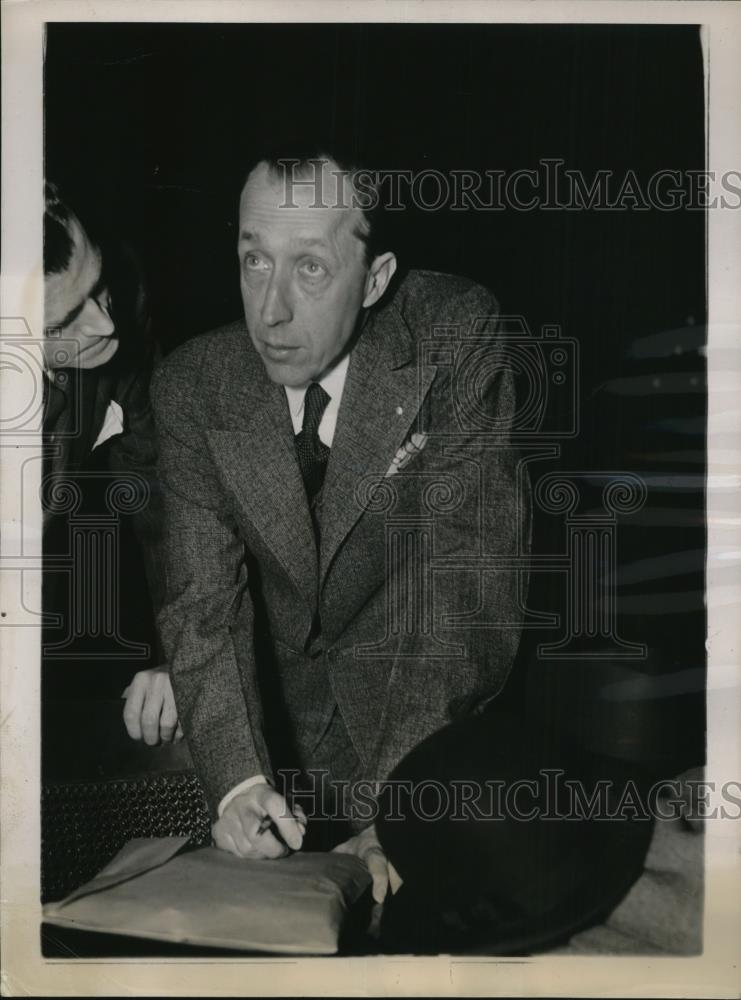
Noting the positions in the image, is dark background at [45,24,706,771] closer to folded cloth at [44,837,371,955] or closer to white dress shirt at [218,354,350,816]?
white dress shirt at [218,354,350,816]

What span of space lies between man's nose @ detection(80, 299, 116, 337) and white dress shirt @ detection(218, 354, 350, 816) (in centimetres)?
31

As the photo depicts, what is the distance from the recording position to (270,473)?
5.15 feet

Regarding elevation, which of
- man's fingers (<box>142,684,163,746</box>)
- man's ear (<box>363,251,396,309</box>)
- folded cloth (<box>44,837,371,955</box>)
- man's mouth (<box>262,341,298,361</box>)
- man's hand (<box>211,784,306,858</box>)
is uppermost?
man's ear (<box>363,251,396,309</box>)

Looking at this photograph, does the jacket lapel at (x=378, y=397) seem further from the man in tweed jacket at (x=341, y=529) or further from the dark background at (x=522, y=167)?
the dark background at (x=522, y=167)

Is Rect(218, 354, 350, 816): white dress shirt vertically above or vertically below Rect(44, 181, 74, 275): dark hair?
below

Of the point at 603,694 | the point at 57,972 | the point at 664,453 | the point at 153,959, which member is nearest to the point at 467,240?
the point at 664,453

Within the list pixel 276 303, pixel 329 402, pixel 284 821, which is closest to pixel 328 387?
pixel 329 402

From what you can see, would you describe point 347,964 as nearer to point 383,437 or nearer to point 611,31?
point 383,437

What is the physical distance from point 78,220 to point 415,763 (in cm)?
105

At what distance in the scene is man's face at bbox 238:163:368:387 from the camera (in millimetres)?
1531

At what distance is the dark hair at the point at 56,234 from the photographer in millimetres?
1586

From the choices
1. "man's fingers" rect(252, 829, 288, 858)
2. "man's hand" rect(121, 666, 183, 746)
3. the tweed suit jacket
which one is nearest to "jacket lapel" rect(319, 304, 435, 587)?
the tweed suit jacket

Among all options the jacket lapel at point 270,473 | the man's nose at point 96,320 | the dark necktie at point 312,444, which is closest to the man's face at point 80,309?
the man's nose at point 96,320

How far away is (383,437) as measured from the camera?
5.13 feet
